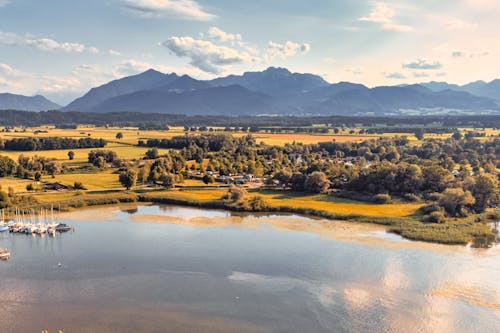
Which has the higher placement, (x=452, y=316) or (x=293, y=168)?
(x=293, y=168)

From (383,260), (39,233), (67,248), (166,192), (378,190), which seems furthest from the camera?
(166,192)

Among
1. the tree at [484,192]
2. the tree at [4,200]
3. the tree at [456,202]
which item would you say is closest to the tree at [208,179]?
the tree at [4,200]

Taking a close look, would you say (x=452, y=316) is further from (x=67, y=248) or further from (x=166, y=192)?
(x=166, y=192)

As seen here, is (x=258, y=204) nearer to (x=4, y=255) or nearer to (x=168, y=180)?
(x=168, y=180)

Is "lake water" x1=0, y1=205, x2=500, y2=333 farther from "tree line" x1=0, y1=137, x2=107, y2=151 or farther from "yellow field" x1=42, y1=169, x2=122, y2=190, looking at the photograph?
"tree line" x1=0, y1=137, x2=107, y2=151

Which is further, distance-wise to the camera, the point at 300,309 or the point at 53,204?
the point at 53,204

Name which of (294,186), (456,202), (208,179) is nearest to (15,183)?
(208,179)

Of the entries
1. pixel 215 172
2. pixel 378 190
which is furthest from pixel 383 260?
pixel 215 172
